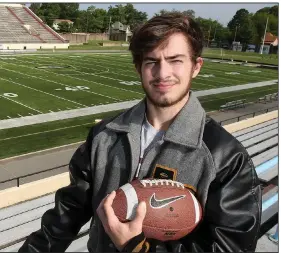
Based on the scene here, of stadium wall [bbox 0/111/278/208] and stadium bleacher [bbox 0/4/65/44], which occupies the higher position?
stadium bleacher [bbox 0/4/65/44]

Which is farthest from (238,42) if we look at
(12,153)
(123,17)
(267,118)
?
(12,153)

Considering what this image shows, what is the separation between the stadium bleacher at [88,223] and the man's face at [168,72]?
2.84m

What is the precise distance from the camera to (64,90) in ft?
72.5

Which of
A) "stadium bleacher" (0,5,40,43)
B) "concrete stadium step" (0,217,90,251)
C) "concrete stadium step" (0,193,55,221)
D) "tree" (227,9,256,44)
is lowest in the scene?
"concrete stadium step" (0,193,55,221)

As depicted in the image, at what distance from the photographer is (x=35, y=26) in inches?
2285

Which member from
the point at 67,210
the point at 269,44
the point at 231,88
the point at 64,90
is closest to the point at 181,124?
the point at 67,210

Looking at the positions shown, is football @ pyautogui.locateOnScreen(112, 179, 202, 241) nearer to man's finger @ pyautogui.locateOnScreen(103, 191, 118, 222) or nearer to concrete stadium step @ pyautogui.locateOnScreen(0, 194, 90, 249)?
man's finger @ pyautogui.locateOnScreen(103, 191, 118, 222)

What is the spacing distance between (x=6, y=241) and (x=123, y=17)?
74.0 metres

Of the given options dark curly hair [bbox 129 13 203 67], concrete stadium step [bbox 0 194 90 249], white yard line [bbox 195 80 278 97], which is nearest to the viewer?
dark curly hair [bbox 129 13 203 67]

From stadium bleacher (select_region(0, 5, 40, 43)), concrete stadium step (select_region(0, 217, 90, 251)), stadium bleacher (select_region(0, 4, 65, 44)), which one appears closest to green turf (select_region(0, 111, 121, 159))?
concrete stadium step (select_region(0, 217, 90, 251))

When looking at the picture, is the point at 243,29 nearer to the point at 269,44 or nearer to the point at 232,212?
the point at 269,44

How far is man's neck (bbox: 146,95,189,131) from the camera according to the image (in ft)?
6.38

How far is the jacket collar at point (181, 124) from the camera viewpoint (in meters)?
1.83

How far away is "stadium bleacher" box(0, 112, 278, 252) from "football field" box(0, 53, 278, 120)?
9.17 metres
